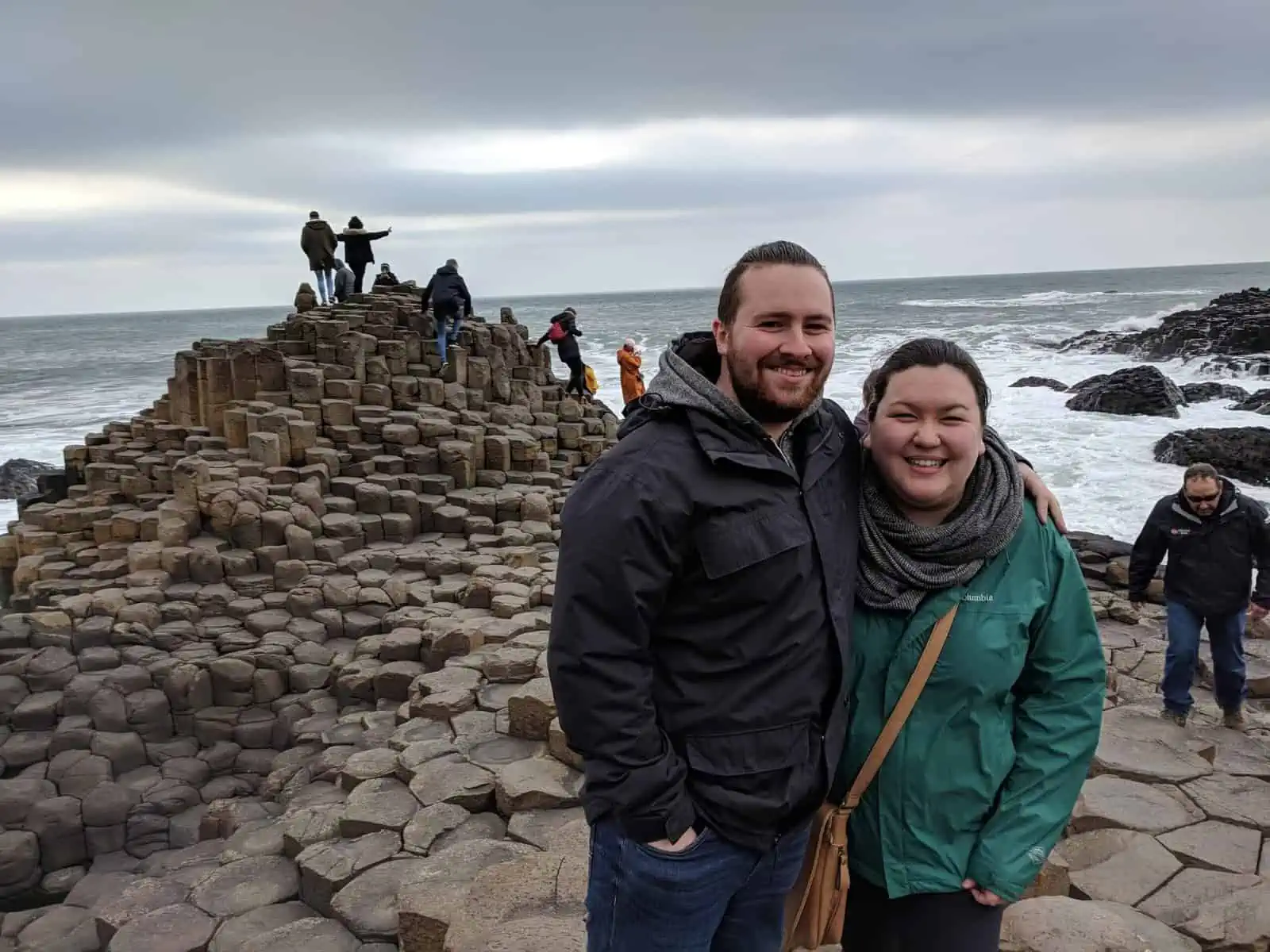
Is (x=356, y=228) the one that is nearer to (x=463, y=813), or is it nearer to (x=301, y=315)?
(x=301, y=315)

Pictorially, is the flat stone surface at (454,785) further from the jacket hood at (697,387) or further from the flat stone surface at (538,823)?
the jacket hood at (697,387)

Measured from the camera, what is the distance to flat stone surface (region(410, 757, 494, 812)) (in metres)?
5.30

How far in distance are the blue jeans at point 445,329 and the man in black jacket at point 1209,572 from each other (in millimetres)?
11209

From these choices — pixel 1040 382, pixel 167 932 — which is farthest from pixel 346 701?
pixel 1040 382

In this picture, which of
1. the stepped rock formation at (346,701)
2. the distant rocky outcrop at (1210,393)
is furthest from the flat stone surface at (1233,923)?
the distant rocky outcrop at (1210,393)

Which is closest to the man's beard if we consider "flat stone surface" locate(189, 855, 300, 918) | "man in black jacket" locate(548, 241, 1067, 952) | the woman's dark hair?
"man in black jacket" locate(548, 241, 1067, 952)

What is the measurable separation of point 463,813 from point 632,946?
346 cm

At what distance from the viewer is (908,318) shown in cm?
7931

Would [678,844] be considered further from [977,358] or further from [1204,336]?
[977,358]

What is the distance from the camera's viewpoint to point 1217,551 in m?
6.10

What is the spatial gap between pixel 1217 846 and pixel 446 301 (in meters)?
12.7

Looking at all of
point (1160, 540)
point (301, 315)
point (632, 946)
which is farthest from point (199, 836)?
point (301, 315)

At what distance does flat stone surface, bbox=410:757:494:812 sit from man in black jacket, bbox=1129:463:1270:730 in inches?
182

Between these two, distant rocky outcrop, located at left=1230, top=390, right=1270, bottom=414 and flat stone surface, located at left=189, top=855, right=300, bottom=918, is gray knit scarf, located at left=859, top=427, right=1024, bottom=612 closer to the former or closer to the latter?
flat stone surface, located at left=189, top=855, right=300, bottom=918
